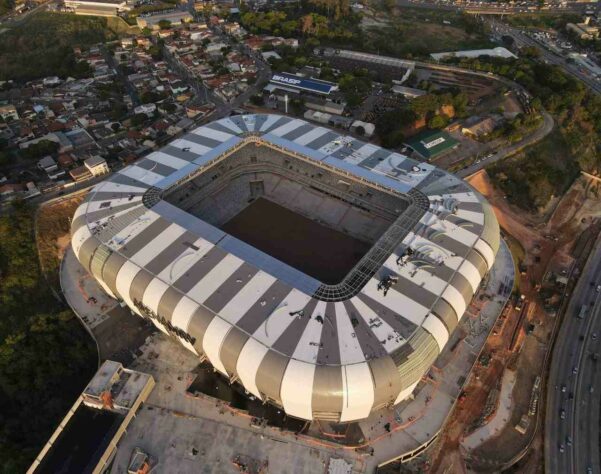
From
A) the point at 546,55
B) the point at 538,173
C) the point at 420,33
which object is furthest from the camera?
the point at 420,33

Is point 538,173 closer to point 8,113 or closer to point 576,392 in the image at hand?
point 576,392

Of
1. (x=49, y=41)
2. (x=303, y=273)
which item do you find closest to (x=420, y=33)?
(x=49, y=41)

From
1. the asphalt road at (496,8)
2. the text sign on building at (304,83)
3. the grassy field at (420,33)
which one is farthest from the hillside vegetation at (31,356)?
the asphalt road at (496,8)

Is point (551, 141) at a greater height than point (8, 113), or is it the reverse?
point (551, 141)

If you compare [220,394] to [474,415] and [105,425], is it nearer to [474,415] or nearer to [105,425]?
[105,425]

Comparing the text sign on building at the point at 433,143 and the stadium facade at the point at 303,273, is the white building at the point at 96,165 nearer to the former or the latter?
the stadium facade at the point at 303,273
